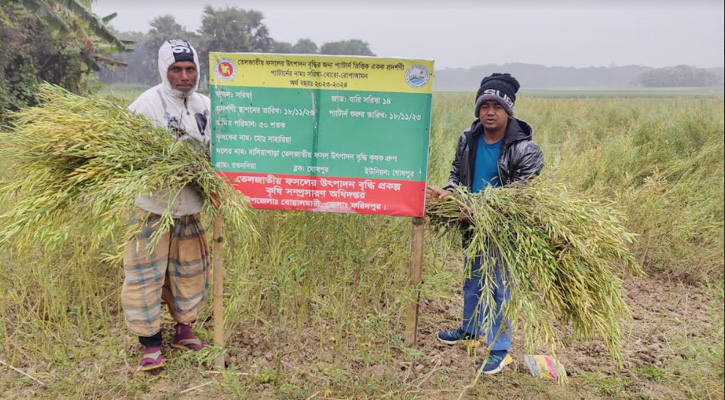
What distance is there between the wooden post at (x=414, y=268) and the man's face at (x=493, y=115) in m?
0.66

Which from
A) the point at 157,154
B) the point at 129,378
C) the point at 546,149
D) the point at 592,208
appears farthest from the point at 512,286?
the point at 546,149

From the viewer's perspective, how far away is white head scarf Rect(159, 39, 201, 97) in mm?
2467

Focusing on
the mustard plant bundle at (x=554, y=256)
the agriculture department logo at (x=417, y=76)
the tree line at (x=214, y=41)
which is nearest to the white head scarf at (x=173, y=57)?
the agriculture department logo at (x=417, y=76)

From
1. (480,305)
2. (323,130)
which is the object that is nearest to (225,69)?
(323,130)

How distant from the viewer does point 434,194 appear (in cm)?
272

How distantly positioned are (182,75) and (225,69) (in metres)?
0.23

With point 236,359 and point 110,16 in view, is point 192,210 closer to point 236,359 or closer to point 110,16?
point 236,359

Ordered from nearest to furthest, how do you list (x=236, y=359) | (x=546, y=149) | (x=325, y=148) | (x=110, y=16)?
(x=325, y=148) < (x=236, y=359) < (x=546, y=149) < (x=110, y=16)

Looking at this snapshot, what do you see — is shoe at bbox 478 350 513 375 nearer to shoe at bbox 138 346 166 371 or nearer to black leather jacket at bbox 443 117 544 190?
black leather jacket at bbox 443 117 544 190

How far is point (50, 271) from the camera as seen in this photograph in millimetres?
3162

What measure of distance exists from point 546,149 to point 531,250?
536 cm

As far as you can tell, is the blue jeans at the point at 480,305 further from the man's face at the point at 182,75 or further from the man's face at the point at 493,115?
the man's face at the point at 182,75

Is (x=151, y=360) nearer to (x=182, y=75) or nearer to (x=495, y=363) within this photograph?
(x=182, y=75)

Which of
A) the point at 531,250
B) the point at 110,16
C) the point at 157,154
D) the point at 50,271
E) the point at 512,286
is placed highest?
the point at 110,16
